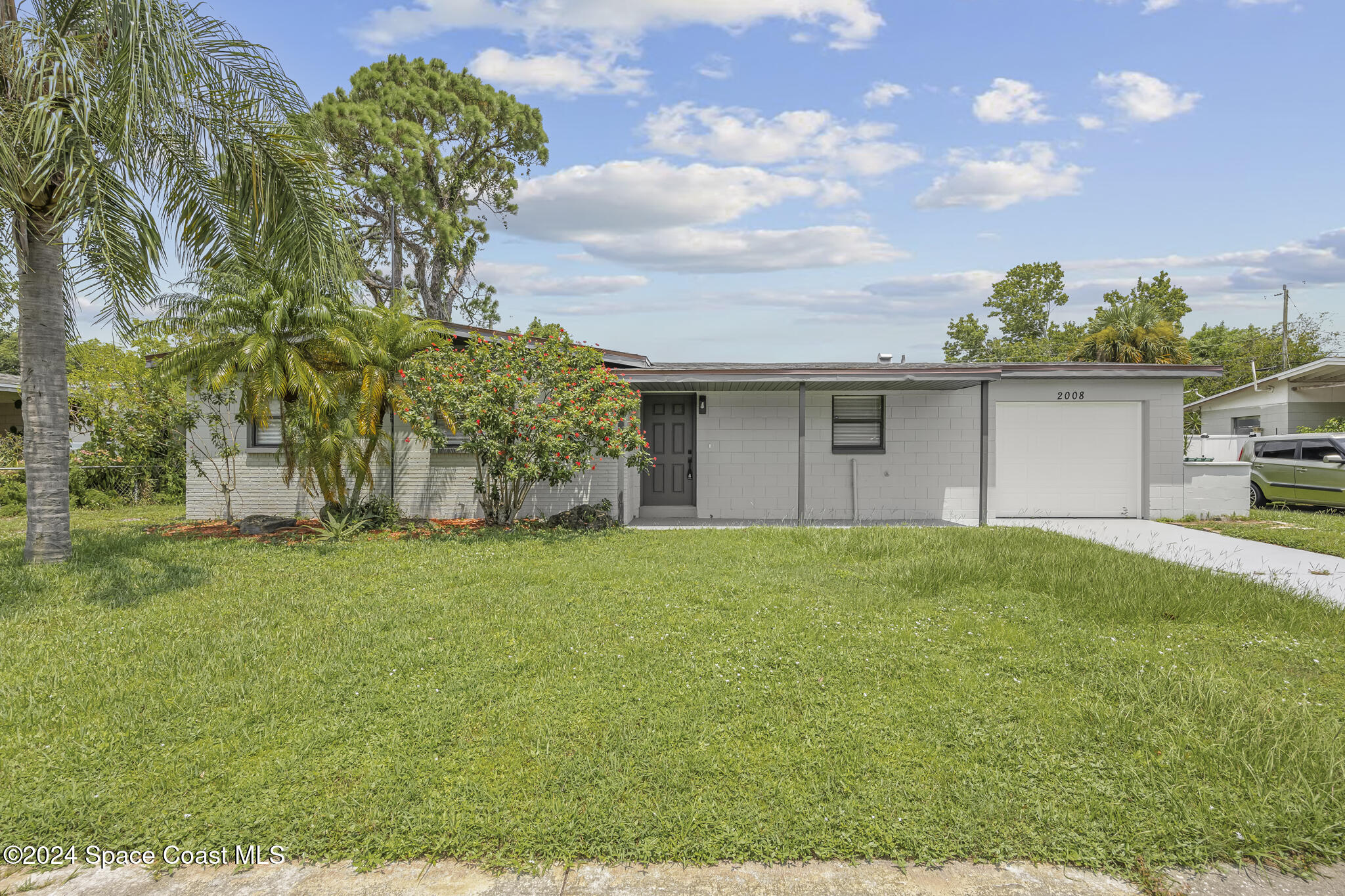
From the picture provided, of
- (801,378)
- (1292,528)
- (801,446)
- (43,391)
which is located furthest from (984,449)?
(43,391)

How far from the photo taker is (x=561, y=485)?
11594 millimetres

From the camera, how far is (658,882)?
270 cm

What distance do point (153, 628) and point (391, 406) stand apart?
16.1 ft

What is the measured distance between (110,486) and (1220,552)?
21.0m

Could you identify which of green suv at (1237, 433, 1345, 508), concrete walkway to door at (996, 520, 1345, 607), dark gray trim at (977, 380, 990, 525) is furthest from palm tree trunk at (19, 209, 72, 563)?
green suv at (1237, 433, 1345, 508)

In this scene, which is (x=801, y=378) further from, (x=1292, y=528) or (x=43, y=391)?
(x=43, y=391)

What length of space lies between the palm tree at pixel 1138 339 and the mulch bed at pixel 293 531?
24857 mm

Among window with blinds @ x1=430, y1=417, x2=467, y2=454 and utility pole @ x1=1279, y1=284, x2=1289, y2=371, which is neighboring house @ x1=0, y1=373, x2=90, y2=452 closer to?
window with blinds @ x1=430, y1=417, x2=467, y2=454

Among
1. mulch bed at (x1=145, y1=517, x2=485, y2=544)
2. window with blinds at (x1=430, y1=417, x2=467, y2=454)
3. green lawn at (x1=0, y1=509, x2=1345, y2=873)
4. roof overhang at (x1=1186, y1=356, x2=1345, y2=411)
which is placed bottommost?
green lawn at (x1=0, y1=509, x2=1345, y2=873)

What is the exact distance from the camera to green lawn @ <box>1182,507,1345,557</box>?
31.4 feet

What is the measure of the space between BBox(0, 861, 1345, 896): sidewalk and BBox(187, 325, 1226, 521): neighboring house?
925 centimetres

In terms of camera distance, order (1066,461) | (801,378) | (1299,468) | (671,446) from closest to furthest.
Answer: (801,378), (1066,461), (671,446), (1299,468)

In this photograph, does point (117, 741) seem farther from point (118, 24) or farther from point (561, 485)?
point (561, 485)

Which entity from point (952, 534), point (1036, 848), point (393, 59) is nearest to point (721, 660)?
point (1036, 848)
